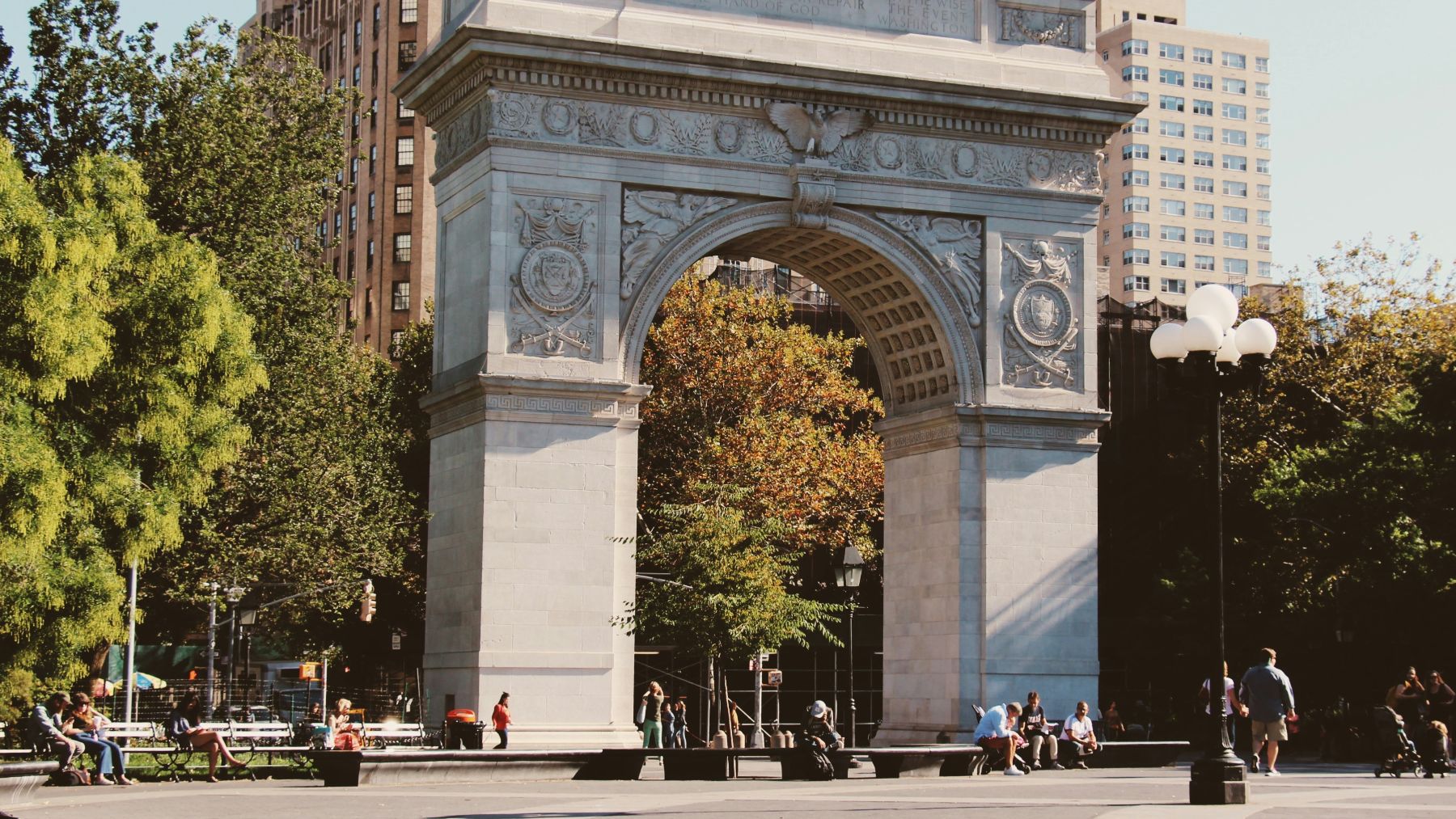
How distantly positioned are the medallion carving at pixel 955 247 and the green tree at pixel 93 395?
465 inches

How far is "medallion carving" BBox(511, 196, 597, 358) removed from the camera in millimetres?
33094

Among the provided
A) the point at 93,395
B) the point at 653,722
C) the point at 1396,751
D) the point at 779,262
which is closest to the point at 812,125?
the point at 779,262

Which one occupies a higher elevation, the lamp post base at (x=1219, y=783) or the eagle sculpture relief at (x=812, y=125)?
the eagle sculpture relief at (x=812, y=125)

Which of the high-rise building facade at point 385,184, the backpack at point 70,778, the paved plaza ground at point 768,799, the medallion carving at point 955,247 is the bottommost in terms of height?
the backpack at point 70,778

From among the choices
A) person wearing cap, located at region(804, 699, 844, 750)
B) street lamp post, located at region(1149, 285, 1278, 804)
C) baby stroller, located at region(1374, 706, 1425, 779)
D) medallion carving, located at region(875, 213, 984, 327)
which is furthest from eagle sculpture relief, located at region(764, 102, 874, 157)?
street lamp post, located at region(1149, 285, 1278, 804)

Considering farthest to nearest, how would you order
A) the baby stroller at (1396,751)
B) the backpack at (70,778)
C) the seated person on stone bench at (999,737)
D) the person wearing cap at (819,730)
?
the seated person on stone bench at (999,737) < the baby stroller at (1396,751) < the person wearing cap at (819,730) < the backpack at (70,778)

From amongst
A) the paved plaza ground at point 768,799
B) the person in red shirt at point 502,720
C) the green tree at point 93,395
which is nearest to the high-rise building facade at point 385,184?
the green tree at point 93,395

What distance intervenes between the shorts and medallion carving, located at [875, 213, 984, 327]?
1175 centimetres

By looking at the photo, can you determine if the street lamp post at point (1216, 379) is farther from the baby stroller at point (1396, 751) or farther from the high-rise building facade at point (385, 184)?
the high-rise building facade at point (385, 184)

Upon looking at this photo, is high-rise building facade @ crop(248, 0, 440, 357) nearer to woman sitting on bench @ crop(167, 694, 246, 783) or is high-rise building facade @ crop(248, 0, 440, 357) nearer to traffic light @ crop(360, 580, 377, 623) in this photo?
traffic light @ crop(360, 580, 377, 623)

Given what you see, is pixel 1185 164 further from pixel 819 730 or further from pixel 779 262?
pixel 819 730

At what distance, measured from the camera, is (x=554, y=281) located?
1310 inches

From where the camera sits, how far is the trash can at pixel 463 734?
1209 inches

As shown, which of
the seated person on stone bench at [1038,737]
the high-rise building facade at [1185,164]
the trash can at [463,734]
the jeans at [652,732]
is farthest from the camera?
the high-rise building facade at [1185,164]
